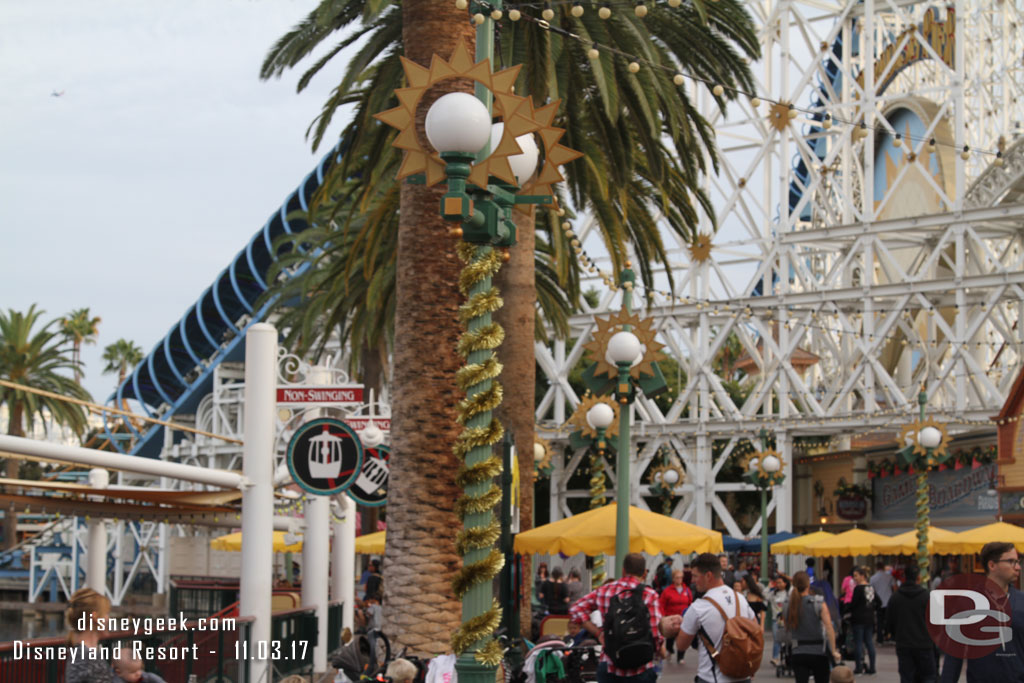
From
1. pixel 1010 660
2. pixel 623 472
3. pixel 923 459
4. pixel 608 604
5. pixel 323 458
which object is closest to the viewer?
pixel 1010 660

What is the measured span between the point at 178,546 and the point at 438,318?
45.8 m

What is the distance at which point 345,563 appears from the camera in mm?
21469

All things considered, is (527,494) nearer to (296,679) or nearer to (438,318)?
(438,318)

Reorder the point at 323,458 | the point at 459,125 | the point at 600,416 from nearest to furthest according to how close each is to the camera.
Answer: the point at 459,125
the point at 323,458
the point at 600,416

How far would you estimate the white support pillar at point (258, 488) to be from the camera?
13461 millimetres

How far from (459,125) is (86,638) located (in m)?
3.41

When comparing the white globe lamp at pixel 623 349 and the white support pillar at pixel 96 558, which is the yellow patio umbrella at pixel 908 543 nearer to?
the white globe lamp at pixel 623 349

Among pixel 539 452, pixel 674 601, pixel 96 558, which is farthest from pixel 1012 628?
pixel 539 452

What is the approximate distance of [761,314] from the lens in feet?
145

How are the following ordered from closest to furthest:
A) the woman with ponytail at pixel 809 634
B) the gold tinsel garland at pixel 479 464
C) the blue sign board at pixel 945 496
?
the gold tinsel garland at pixel 479 464
the woman with ponytail at pixel 809 634
the blue sign board at pixel 945 496

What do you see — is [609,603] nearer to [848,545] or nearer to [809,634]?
[809,634]

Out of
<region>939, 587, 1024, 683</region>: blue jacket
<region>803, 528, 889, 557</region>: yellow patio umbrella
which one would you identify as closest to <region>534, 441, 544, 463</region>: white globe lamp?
<region>803, 528, 889, 557</region>: yellow patio umbrella

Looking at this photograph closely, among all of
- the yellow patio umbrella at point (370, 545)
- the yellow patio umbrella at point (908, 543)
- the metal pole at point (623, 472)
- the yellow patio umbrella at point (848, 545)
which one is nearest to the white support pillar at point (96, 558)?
the yellow patio umbrella at point (370, 545)

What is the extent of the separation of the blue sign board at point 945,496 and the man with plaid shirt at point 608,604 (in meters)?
25.1
